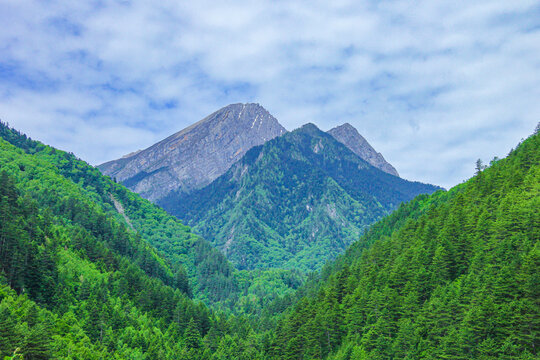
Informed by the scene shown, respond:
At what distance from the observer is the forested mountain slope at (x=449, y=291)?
161ft

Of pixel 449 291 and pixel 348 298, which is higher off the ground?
pixel 449 291

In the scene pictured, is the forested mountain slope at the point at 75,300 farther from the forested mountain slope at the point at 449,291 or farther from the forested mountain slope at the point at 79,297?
the forested mountain slope at the point at 449,291

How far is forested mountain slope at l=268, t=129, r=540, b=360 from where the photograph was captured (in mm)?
48938

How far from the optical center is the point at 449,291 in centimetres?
5994

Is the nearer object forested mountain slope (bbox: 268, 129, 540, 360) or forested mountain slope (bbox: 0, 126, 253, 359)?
forested mountain slope (bbox: 268, 129, 540, 360)

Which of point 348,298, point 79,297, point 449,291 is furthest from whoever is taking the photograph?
point 79,297

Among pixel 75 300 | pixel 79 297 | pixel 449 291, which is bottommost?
pixel 75 300

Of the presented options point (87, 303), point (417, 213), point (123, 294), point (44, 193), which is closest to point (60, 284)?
point (87, 303)

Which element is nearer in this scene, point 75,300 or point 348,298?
point 75,300

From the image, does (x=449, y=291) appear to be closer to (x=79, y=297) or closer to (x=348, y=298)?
(x=348, y=298)

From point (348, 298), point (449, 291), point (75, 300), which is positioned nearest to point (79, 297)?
point (75, 300)

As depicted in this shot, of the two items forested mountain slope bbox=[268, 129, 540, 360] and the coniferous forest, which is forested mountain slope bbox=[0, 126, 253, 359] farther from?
forested mountain slope bbox=[268, 129, 540, 360]

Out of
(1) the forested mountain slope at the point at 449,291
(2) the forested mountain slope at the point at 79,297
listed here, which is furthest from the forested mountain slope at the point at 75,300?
(1) the forested mountain slope at the point at 449,291

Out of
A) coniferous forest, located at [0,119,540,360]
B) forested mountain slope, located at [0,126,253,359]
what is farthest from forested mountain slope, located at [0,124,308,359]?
coniferous forest, located at [0,119,540,360]
